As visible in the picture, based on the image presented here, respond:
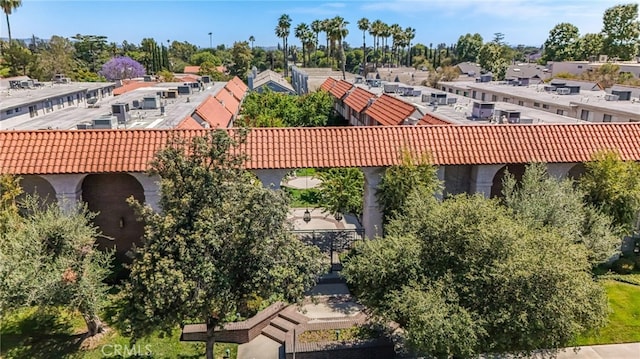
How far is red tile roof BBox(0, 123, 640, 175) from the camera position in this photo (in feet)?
60.1

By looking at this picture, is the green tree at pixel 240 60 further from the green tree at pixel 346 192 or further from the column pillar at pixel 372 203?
the column pillar at pixel 372 203

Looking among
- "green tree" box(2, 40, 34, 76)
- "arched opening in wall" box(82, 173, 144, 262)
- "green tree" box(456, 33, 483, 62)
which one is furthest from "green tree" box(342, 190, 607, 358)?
"green tree" box(456, 33, 483, 62)

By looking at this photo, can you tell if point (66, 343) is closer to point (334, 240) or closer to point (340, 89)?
point (334, 240)

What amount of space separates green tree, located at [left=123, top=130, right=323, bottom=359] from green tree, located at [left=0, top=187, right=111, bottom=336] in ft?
9.74

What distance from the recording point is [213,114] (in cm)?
3241

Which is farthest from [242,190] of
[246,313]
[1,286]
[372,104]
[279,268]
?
[372,104]

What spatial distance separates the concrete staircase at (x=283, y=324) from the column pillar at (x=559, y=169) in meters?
13.2

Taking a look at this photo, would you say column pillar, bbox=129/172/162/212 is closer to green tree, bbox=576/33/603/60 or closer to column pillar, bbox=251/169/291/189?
column pillar, bbox=251/169/291/189

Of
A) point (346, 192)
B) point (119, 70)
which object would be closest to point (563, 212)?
point (346, 192)

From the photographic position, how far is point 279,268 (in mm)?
11414

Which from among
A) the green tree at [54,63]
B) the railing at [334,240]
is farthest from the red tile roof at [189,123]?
the green tree at [54,63]

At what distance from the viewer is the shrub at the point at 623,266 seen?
2086cm

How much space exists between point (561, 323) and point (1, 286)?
48.3 ft

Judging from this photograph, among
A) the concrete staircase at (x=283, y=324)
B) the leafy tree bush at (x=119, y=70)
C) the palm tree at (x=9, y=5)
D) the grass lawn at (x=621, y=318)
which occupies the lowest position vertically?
the grass lawn at (x=621, y=318)
